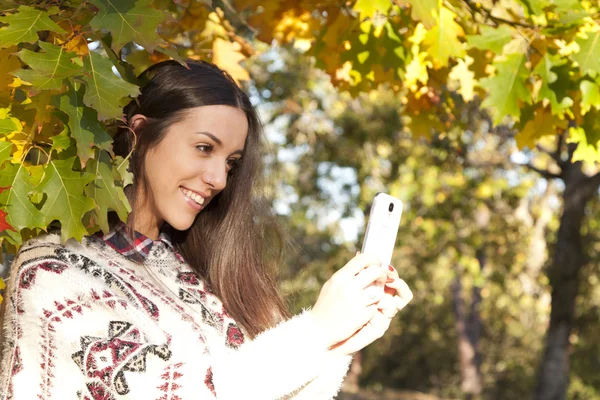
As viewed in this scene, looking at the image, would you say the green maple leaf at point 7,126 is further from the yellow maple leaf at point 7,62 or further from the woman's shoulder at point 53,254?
the woman's shoulder at point 53,254

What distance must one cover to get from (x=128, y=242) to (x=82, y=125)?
18.8 inches

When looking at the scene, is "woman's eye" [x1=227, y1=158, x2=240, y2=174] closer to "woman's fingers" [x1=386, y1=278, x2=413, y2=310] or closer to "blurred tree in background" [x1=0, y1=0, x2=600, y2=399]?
"blurred tree in background" [x1=0, y1=0, x2=600, y2=399]

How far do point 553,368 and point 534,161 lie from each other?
8871 mm

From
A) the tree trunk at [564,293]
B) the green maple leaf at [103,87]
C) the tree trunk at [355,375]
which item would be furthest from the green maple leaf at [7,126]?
the tree trunk at [355,375]

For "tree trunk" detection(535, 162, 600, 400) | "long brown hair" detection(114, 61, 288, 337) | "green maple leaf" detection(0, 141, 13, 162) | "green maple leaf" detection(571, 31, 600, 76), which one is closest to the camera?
"green maple leaf" detection(0, 141, 13, 162)

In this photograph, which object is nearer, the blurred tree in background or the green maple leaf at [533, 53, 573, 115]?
the blurred tree in background

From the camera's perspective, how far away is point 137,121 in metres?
2.34

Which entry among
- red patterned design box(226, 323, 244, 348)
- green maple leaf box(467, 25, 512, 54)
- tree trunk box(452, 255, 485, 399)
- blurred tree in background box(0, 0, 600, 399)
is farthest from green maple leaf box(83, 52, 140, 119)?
tree trunk box(452, 255, 485, 399)

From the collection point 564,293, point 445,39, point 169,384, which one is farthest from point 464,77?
point 564,293

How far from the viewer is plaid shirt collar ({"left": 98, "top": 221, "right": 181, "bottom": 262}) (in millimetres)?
2215

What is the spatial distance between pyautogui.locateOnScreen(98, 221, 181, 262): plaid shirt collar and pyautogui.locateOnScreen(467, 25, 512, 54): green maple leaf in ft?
4.14

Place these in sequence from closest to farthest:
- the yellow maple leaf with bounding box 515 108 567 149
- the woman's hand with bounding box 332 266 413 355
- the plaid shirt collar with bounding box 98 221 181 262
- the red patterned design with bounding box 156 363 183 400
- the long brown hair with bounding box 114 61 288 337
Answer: the red patterned design with bounding box 156 363 183 400 → the woman's hand with bounding box 332 266 413 355 → the plaid shirt collar with bounding box 98 221 181 262 → the long brown hair with bounding box 114 61 288 337 → the yellow maple leaf with bounding box 515 108 567 149

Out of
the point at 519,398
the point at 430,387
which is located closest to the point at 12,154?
the point at 519,398

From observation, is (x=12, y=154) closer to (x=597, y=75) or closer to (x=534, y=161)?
(x=597, y=75)
